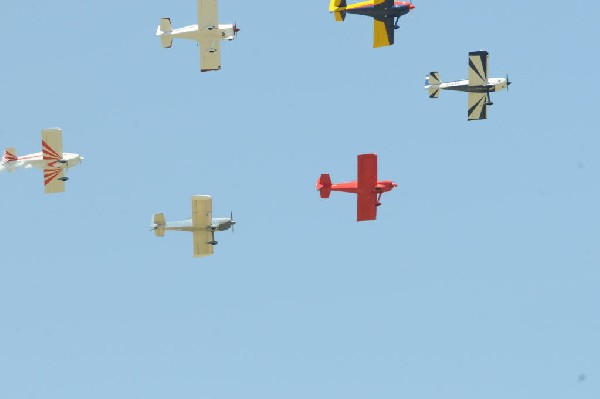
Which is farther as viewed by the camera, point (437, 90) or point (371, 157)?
point (437, 90)

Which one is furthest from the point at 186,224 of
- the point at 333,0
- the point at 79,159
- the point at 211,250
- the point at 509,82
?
the point at 509,82

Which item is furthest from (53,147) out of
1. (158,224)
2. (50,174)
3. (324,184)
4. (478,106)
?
(478,106)

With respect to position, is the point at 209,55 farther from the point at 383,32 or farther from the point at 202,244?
the point at 202,244

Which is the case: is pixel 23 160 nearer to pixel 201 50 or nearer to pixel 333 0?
pixel 201 50

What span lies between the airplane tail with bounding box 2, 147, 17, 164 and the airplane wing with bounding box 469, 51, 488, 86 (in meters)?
28.2

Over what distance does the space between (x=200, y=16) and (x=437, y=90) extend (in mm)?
15731

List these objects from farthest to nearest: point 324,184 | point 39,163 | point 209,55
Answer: point 209,55 → point 39,163 → point 324,184

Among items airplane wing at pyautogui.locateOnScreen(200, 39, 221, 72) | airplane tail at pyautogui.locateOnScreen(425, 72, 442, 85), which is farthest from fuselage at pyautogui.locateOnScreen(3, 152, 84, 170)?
airplane tail at pyautogui.locateOnScreen(425, 72, 442, 85)

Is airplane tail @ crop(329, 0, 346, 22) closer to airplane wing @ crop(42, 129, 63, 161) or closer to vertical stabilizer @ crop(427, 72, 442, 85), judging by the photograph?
vertical stabilizer @ crop(427, 72, 442, 85)

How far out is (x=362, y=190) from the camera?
85188mm

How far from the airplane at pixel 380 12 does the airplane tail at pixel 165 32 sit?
9.68 metres

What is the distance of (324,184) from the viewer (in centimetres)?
8494

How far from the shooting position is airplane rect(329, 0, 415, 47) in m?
87.7

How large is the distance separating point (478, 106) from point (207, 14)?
58.9 feet
